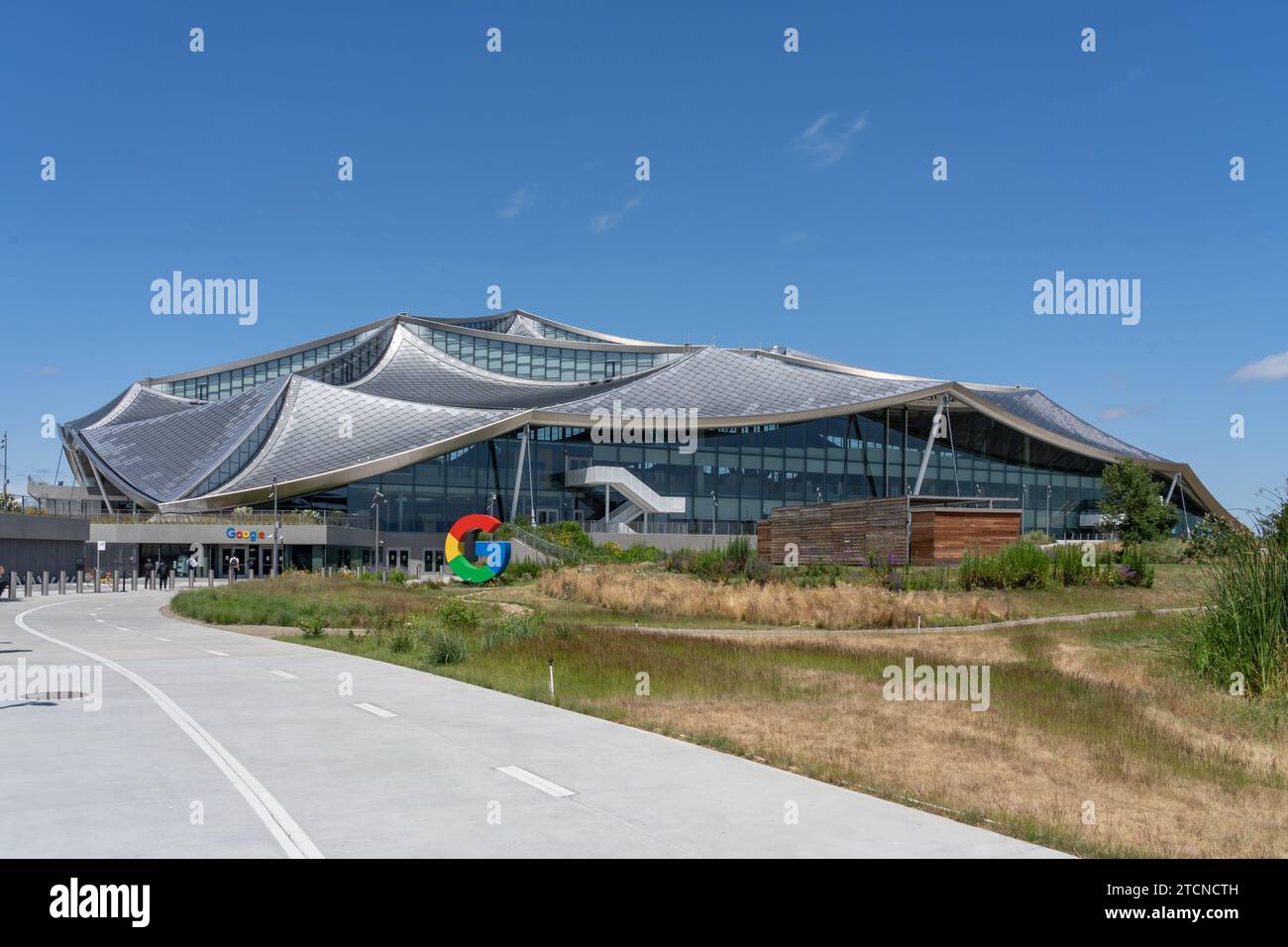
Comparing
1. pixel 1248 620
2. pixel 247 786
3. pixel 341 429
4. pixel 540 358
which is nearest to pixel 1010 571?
pixel 1248 620

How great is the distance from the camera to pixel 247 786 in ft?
29.2

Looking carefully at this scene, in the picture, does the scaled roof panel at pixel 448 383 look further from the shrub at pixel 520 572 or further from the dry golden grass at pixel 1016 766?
the dry golden grass at pixel 1016 766

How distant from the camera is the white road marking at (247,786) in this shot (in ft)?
23.2

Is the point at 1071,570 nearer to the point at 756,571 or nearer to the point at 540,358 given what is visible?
the point at 756,571

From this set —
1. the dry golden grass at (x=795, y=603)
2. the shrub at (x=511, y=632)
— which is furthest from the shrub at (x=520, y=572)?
the shrub at (x=511, y=632)

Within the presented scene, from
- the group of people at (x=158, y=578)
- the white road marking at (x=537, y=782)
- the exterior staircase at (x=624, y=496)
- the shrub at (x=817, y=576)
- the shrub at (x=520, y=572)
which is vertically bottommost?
the group of people at (x=158, y=578)

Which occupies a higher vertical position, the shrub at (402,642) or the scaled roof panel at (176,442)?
the scaled roof panel at (176,442)

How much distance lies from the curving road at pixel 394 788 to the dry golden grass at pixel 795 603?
15338mm

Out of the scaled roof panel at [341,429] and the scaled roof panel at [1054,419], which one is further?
the scaled roof panel at [1054,419]

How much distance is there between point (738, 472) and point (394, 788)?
64772 mm

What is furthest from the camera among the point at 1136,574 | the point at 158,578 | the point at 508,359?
the point at 508,359
